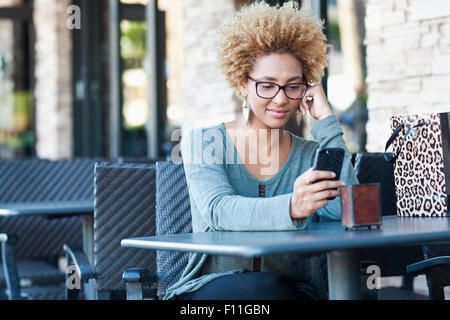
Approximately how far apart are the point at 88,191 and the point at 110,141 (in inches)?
161

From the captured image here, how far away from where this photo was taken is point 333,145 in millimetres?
2367

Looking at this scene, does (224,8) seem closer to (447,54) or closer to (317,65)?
(447,54)

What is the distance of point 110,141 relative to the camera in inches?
348

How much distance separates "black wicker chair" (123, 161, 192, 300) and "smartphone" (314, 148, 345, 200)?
764 mm

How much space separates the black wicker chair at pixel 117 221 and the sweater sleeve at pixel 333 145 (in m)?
0.82

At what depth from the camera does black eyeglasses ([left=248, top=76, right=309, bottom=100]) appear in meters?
2.30

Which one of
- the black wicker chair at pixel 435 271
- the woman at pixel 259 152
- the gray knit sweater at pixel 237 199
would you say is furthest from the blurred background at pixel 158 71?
the black wicker chair at pixel 435 271

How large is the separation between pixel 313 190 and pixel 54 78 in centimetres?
800

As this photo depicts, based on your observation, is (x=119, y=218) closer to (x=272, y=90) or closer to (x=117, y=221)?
(x=117, y=221)

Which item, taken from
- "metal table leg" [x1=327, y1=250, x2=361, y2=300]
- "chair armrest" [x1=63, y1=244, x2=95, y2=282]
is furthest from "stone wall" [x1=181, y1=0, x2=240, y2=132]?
"metal table leg" [x1=327, y1=250, x2=361, y2=300]

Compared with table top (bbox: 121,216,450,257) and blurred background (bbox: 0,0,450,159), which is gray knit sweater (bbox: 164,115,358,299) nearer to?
table top (bbox: 121,216,450,257)

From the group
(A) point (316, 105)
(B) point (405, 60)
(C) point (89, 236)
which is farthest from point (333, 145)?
(B) point (405, 60)
